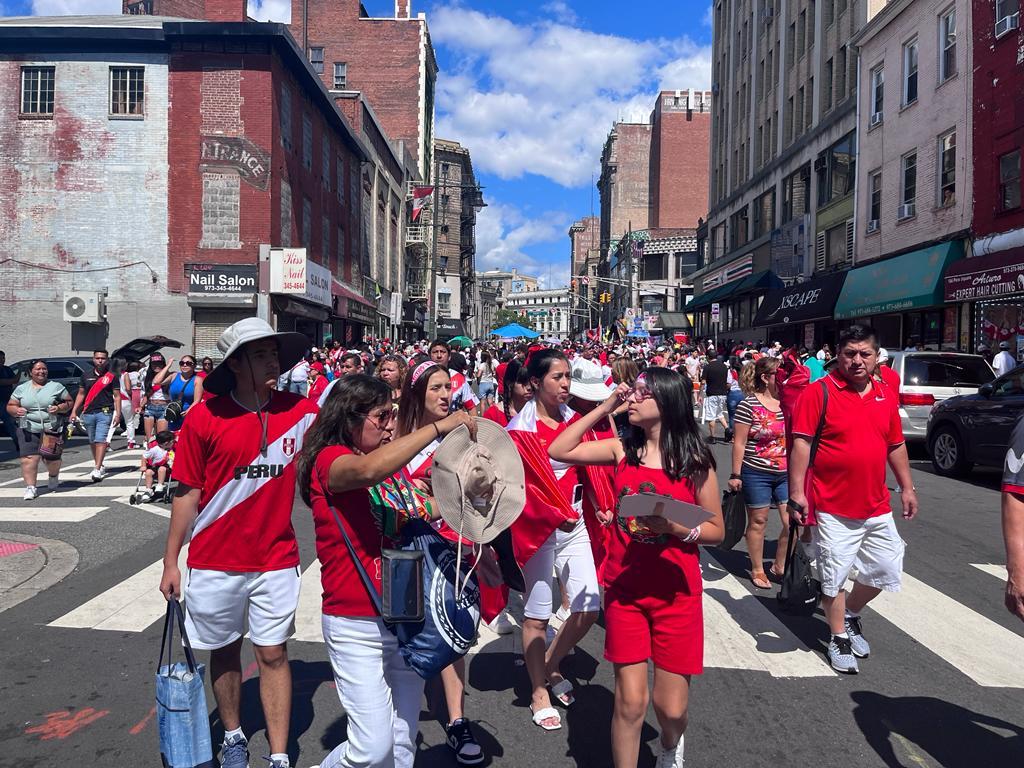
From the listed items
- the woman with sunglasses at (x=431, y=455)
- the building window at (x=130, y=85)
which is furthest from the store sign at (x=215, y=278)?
the woman with sunglasses at (x=431, y=455)

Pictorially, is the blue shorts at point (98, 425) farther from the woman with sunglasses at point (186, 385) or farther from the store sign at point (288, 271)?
the store sign at point (288, 271)

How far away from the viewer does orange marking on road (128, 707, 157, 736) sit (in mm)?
3889

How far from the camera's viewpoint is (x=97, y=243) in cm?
2497

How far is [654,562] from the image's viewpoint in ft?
10.5

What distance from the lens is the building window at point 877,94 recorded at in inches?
986

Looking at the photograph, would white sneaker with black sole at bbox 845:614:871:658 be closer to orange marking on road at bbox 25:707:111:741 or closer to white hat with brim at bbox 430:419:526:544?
white hat with brim at bbox 430:419:526:544

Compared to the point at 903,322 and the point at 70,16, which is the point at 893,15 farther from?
the point at 70,16

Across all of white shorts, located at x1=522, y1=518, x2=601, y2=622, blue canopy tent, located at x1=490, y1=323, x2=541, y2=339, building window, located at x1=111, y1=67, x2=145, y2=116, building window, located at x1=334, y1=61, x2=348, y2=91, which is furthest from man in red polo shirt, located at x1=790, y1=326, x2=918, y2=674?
building window, located at x1=334, y1=61, x2=348, y2=91

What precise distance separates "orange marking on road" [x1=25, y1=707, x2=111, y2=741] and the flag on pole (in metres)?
49.1

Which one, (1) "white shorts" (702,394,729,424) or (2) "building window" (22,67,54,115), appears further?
(2) "building window" (22,67,54,115)

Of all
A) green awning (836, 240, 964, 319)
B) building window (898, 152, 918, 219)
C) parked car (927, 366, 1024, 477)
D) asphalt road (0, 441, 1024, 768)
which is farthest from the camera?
building window (898, 152, 918, 219)

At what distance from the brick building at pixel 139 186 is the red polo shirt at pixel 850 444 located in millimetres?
21797

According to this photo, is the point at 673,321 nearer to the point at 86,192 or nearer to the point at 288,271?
the point at 288,271

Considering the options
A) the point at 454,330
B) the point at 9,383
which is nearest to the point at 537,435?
the point at 9,383
